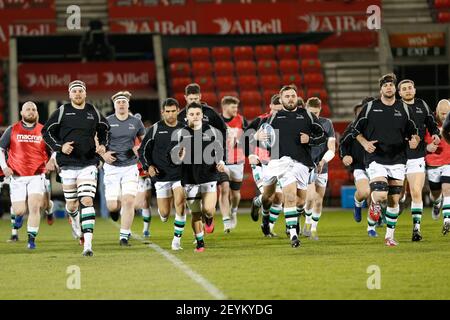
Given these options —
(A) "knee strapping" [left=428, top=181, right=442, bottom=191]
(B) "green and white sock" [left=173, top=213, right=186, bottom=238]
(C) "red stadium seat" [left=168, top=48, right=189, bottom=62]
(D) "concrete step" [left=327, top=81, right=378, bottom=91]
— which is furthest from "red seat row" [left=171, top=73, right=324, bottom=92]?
(B) "green and white sock" [left=173, top=213, right=186, bottom=238]

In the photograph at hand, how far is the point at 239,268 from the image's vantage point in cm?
1205

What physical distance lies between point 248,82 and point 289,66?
1.35 metres

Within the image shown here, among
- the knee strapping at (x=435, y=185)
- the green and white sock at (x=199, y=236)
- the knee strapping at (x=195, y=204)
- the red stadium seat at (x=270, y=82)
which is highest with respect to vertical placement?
the red stadium seat at (x=270, y=82)

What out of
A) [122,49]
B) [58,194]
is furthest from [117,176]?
[122,49]

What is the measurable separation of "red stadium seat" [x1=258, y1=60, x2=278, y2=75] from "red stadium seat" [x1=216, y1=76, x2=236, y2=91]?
3.53ft

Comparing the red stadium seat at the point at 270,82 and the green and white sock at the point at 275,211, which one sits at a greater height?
the red stadium seat at the point at 270,82

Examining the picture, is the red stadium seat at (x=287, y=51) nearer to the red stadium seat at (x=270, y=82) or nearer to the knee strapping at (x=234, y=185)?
the red stadium seat at (x=270, y=82)

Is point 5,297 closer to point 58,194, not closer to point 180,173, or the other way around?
point 180,173

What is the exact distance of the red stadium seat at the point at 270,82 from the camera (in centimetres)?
3138

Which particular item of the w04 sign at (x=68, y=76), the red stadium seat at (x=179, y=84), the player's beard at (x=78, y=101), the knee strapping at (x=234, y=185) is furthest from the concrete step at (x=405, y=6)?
the player's beard at (x=78, y=101)

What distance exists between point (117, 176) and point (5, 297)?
5854mm

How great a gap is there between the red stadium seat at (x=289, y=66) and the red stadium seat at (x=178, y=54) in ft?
9.34

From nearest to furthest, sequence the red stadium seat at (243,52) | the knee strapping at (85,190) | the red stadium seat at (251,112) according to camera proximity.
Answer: the knee strapping at (85,190) → the red stadium seat at (251,112) → the red stadium seat at (243,52)

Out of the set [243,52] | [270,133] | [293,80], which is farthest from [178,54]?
[270,133]
